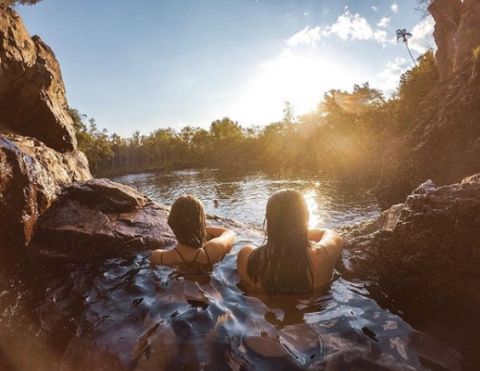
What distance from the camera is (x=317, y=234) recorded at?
4199mm

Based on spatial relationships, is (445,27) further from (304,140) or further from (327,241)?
(327,241)

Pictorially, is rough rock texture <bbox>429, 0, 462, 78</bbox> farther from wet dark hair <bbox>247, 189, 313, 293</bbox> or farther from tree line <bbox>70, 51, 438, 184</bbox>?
wet dark hair <bbox>247, 189, 313, 293</bbox>

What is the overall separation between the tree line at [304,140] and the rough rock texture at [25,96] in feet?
84.3

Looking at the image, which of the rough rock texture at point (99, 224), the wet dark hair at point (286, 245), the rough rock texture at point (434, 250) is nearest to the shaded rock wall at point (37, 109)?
the rough rock texture at point (99, 224)

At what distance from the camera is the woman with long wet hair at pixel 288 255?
324cm

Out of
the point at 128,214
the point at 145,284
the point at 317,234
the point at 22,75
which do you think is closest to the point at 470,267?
the point at 317,234

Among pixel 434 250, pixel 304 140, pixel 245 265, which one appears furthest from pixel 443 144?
pixel 304 140

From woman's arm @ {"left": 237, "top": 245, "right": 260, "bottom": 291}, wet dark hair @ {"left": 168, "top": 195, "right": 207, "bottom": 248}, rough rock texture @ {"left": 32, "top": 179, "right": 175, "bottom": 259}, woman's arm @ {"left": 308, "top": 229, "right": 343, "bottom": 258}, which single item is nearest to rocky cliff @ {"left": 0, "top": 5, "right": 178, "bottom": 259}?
rough rock texture @ {"left": 32, "top": 179, "right": 175, "bottom": 259}

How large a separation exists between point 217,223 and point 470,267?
19.2ft

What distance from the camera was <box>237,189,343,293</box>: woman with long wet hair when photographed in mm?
3240

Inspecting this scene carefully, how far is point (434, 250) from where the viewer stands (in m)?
3.49

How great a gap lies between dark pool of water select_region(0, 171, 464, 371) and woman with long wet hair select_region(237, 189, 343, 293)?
7.7 inches

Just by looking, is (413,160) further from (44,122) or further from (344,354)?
(44,122)

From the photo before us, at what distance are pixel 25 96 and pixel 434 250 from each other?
13.6m
